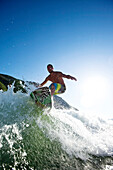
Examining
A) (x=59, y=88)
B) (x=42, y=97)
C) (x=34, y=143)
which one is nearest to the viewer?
(x=34, y=143)

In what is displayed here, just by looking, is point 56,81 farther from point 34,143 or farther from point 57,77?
point 34,143

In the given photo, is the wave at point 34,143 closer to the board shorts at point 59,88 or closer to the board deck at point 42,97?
the board deck at point 42,97

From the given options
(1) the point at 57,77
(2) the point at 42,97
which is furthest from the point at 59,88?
(2) the point at 42,97

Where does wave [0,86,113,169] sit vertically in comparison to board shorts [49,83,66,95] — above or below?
below

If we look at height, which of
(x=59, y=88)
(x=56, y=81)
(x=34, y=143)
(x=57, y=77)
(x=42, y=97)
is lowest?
(x=34, y=143)

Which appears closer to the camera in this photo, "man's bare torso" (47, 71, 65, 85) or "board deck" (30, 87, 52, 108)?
"board deck" (30, 87, 52, 108)

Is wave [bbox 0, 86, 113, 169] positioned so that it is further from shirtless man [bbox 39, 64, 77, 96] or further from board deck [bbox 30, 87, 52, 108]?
shirtless man [bbox 39, 64, 77, 96]

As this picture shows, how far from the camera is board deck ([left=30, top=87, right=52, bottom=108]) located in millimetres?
5168

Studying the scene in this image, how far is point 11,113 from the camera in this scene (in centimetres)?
402

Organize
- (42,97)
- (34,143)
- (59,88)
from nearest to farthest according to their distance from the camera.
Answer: (34,143) < (42,97) < (59,88)

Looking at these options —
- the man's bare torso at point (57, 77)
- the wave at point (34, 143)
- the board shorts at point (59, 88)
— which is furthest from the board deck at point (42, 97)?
the man's bare torso at point (57, 77)

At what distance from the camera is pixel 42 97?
528cm

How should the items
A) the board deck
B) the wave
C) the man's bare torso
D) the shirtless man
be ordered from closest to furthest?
1. the wave
2. the board deck
3. the shirtless man
4. the man's bare torso

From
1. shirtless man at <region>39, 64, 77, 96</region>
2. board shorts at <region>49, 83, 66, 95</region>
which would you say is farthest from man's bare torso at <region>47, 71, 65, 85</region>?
board shorts at <region>49, 83, 66, 95</region>
